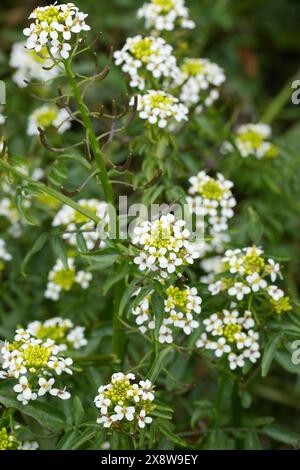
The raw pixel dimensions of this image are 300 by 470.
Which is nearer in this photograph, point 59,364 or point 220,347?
point 59,364

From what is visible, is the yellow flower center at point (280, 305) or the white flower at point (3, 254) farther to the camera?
the white flower at point (3, 254)

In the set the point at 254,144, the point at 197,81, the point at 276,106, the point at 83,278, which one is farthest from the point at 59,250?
the point at 276,106

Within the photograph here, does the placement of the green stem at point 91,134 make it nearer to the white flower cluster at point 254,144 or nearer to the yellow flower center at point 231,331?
the yellow flower center at point 231,331

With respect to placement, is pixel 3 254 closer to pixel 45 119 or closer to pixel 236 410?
pixel 45 119

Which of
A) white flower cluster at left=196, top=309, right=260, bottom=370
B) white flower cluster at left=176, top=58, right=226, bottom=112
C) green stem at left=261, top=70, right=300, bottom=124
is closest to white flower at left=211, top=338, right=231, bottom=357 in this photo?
white flower cluster at left=196, top=309, right=260, bottom=370

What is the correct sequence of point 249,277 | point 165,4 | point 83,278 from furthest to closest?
point 165,4 < point 83,278 < point 249,277

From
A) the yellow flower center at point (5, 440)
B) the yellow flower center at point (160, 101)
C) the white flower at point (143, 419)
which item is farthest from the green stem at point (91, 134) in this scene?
the yellow flower center at point (5, 440)
